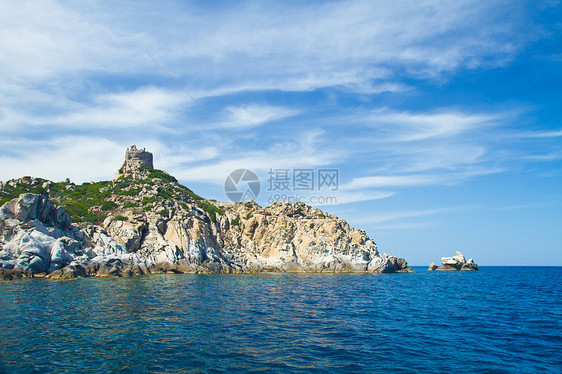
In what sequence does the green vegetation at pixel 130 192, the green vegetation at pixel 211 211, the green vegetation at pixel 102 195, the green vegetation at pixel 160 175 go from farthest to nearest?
the green vegetation at pixel 160 175, the green vegetation at pixel 211 211, the green vegetation at pixel 130 192, the green vegetation at pixel 102 195

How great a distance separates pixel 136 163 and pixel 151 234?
66634 mm

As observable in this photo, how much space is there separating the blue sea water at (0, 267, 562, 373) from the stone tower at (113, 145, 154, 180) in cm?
10700

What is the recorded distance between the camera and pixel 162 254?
85000mm

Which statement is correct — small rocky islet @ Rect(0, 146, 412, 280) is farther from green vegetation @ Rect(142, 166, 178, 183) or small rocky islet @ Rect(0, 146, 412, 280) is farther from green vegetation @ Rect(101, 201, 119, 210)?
green vegetation @ Rect(142, 166, 178, 183)

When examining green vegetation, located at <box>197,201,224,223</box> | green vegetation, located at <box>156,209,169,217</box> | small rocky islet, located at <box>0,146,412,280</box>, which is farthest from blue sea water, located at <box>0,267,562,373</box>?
green vegetation, located at <box>197,201,224,223</box>

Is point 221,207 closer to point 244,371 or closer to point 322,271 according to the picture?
point 322,271

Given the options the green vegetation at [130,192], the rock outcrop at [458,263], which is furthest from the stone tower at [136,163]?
the rock outcrop at [458,263]

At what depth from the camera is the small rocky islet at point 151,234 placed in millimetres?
63703

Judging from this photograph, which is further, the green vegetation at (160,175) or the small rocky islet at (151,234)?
the green vegetation at (160,175)

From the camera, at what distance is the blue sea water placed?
16109 mm

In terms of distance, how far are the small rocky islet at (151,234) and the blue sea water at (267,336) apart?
32365mm

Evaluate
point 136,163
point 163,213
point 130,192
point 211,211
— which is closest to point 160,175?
point 136,163

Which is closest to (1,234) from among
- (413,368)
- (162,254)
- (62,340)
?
(162,254)

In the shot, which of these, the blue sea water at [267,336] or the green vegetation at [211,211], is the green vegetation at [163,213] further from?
the blue sea water at [267,336]
